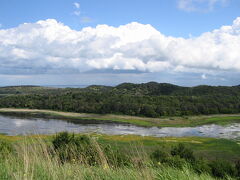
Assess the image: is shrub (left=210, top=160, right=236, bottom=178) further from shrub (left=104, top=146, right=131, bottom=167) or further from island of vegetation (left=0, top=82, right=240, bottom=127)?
island of vegetation (left=0, top=82, right=240, bottom=127)

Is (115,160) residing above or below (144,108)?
above

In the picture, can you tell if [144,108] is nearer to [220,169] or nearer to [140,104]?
[140,104]

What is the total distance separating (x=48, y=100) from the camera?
105938mm

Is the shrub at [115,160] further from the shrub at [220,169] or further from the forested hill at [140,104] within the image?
the forested hill at [140,104]

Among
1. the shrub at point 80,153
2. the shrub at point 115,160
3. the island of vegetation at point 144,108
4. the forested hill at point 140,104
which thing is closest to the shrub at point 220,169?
the shrub at point 115,160

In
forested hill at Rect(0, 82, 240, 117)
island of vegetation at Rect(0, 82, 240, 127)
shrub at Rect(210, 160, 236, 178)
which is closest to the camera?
shrub at Rect(210, 160, 236, 178)

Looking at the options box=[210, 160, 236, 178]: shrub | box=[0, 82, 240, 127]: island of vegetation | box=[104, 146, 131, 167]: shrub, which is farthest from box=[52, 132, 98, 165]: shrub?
box=[0, 82, 240, 127]: island of vegetation

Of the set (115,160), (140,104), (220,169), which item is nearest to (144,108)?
(140,104)

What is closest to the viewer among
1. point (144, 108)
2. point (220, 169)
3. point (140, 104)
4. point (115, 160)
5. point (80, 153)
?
point (115, 160)

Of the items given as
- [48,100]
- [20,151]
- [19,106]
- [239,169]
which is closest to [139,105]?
[48,100]

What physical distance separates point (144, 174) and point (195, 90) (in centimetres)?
13400

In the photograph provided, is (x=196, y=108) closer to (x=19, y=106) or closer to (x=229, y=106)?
(x=229, y=106)

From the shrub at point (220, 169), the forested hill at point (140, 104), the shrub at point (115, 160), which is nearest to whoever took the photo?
the shrub at point (115, 160)

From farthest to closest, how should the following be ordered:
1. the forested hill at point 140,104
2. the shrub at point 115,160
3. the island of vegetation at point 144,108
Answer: the forested hill at point 140,104
the island of vegetation at point 144,108
the shrub at point 115,160
